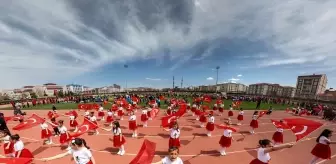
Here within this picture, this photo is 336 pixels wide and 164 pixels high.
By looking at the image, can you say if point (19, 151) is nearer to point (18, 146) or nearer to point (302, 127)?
point (18, 146)

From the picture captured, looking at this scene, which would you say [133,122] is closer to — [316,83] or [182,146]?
[182,146]

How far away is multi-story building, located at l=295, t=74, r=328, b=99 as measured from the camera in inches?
3108

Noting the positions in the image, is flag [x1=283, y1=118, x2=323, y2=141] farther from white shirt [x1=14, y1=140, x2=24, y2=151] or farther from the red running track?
white shirt [x1=14, y1=140, x2=24, y2=151]

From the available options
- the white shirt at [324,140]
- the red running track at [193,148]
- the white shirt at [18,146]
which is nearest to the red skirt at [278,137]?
the red running track at [193,148]

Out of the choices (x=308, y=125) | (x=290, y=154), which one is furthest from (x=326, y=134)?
(x=290, y=154)

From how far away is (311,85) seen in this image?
3223 inches

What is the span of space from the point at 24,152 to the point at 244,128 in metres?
15.0

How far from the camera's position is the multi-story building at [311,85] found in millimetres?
78938

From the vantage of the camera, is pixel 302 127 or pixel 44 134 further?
pixel 44 134

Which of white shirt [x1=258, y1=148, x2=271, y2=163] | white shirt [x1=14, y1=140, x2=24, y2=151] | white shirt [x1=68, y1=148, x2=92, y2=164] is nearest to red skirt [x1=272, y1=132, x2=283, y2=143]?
white shirt [x1=258, y1=148, x2=271, y2=163]

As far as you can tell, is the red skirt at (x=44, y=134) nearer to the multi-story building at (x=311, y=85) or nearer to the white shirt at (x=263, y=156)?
the white shirt at (x=263, y=156)

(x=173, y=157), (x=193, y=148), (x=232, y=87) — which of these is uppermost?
(x=232, y=87)

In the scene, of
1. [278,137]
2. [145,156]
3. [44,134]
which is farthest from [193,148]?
[44,134]

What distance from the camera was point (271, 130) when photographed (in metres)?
13.9
